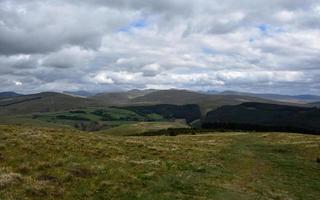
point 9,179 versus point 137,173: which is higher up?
point 9,179

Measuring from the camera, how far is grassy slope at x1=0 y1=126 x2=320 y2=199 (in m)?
22.1

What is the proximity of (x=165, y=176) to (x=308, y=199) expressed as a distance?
373 inches

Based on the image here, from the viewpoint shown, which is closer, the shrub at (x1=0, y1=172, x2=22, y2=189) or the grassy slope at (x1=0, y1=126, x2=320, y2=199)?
the shrub at (x1=0, y1=172, x2=22, y2=189)

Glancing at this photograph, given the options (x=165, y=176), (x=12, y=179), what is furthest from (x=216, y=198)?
(x=12, y=179)

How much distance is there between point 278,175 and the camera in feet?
107

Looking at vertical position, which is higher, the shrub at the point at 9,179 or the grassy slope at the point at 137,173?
the shrub at the point at 9,179

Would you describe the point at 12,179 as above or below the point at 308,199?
above

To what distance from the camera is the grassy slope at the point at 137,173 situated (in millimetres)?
22078

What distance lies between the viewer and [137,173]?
28.0 meters

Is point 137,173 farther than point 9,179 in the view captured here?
Yes

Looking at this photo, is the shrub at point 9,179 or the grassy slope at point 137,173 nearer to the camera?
the shrub at point 9,179

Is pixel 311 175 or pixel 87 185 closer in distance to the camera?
pixel 87 185

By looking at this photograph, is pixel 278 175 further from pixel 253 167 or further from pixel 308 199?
pixel 308 199

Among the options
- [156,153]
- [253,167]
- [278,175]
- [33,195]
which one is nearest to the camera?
[33,195]
